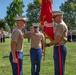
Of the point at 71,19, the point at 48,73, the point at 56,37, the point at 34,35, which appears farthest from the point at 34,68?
the point at 71,19

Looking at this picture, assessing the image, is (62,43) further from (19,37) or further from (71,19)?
(71,19)

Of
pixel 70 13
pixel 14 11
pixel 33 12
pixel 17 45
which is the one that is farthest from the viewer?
pixel 33 12

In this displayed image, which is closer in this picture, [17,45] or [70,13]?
[17,45]

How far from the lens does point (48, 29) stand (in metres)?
7.29

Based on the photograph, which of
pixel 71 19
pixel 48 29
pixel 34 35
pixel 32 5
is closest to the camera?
pixel 48 29

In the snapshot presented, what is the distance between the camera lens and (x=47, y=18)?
7363 mm

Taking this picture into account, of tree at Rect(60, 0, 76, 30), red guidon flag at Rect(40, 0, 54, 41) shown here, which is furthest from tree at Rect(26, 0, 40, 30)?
red guidon flag at Rect(40, 0, 54, 41)

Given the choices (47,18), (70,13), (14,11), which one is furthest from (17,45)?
(70,13)

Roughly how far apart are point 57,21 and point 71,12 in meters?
74.3

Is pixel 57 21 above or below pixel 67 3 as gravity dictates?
below

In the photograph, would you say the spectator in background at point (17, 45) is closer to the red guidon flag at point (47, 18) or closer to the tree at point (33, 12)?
the red guidon flag at point (47, 18)

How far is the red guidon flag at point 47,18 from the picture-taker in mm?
7281

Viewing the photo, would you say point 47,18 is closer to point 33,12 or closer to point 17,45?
point 17,45

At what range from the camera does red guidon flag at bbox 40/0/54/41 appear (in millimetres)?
7281
